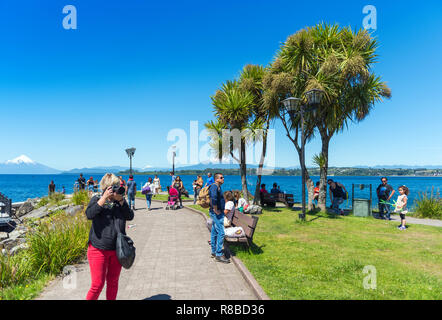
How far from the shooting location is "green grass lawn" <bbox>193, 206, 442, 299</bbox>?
13.9 feet

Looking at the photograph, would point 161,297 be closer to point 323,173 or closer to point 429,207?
point 323,173

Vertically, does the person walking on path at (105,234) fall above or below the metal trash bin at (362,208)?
above

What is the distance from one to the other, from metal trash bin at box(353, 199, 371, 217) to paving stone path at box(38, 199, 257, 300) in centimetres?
869

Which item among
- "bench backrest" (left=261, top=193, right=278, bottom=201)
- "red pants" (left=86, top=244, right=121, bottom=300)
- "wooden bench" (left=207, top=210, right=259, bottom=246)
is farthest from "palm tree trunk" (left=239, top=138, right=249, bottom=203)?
"red pants" (left=86, top=244, right=121, bottom=300)

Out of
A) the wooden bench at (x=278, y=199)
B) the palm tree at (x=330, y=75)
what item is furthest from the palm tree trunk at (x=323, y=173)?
the wooden bench at (x=278, y=199)

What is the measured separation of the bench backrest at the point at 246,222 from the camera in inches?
240

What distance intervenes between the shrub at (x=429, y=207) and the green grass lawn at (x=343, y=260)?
12.1 feet

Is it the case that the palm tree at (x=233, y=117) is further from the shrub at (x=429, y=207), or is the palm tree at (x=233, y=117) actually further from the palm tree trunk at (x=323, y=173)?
the shrub at (x=429, y=207)

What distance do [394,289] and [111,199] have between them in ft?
15.2

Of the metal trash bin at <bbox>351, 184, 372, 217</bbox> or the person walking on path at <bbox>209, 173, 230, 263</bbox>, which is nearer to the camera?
the person walking on path at <bbox>209, 173, 230, 263</bbox>

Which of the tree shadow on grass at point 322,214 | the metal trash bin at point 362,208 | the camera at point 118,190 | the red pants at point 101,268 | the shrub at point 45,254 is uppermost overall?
the camera at point 118,190

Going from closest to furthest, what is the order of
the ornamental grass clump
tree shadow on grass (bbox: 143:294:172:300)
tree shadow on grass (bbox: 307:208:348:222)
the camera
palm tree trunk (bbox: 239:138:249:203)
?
the camera < tree shadow on grass (bbox: 143:294:172:300) < the ornamental grass clump < tree shadow on grass (bbox: 307:208:348:222) < palm tree trunk (bbox: 239:138:249:203)

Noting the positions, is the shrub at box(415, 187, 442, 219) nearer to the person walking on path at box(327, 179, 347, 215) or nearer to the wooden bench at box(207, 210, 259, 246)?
the person walking on path at box(327, 179, 347, 215)

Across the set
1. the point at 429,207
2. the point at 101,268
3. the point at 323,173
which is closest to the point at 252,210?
the point at 323,173
